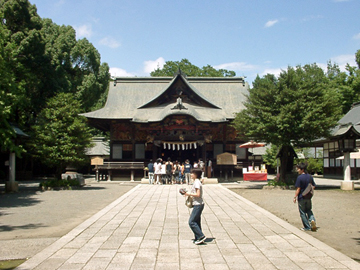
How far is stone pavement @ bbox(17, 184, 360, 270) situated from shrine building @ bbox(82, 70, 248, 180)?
17.6m

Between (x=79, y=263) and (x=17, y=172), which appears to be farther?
(x=17, y=172)

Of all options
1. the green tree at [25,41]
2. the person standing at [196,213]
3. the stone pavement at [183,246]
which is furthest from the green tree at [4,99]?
the person standing at [196,213]

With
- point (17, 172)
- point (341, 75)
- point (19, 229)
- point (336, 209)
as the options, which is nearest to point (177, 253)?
point (19, 229)

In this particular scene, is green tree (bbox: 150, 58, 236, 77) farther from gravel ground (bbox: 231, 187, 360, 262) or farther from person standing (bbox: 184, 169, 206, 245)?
person standing (bbox: 184, 169, 206, 245)

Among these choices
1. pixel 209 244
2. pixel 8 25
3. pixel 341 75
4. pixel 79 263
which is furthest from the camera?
pixel 341 75

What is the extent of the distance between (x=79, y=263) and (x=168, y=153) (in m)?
26.3

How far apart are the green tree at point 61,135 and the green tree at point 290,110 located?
32.3 feet

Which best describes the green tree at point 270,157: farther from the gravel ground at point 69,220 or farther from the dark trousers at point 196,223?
the dark trousers at point 196,223

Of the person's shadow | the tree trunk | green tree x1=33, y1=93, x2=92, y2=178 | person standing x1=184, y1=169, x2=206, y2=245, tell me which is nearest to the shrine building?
the tree trunk

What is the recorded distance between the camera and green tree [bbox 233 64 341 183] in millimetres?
19484

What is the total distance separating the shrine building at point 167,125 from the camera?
92.6ft

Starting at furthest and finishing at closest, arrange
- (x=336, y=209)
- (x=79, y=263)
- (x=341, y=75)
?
(x=341, y=75) → (x=336, y=209) → (x=79, y=263)

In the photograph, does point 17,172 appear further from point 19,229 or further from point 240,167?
point 19,229

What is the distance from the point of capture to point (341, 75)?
145 feet
